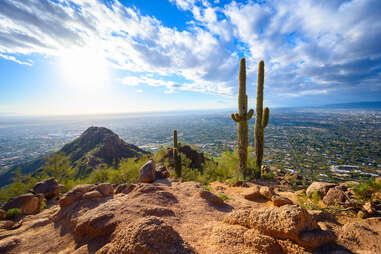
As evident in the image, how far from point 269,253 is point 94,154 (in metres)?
39.6

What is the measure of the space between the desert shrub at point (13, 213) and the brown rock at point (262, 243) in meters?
9.26

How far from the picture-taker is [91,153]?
115 feet

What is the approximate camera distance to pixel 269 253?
2.68 m

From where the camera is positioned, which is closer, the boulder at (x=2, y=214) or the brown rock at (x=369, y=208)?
the brown rock at (x=369, y=208)

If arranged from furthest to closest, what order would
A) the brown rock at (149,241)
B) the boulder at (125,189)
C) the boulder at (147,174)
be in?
the boulder at (147,174) < the boulder at (125,189) < the brown rock at (149,241)

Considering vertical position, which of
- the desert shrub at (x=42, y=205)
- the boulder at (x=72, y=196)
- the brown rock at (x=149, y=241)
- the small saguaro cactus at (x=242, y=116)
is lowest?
the desert shrub at (x=42, y=205)

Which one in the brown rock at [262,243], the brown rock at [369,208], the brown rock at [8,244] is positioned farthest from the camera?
the brown rock at [369,208]

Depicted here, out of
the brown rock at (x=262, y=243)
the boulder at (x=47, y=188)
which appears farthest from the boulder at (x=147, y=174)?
the brown rock at (x=262, y=243)

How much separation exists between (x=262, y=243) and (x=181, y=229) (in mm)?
1964

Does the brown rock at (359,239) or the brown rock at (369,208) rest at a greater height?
the brown rock at (359,239)

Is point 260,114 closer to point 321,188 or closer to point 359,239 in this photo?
point 321,188

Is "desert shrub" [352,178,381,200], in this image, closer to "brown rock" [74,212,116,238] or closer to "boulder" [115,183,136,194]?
"brown rock" [74,212,116,238]

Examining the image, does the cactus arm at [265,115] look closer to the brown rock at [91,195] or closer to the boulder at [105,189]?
the boulder at [105,189]

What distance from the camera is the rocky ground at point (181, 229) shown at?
9.01 ft
